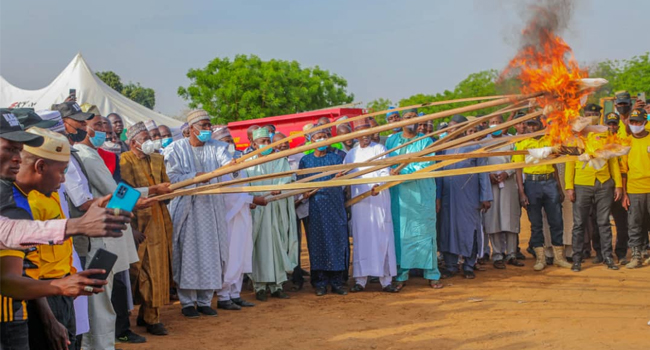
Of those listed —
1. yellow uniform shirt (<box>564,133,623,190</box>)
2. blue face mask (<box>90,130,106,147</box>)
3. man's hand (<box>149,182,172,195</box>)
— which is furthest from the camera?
yellow uniform shirt (<box>564,133,623,190</box>)

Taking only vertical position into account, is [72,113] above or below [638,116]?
above

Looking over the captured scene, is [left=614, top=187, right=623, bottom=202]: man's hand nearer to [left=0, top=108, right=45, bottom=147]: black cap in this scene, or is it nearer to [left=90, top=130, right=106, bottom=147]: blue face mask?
[left=90, top=130, right=106, bottom=147]: blue face mask

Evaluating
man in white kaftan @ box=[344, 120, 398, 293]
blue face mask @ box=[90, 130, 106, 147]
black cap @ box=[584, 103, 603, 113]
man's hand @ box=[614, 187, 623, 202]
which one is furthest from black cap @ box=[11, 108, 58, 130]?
man's hand @ box=[614, 187, 623, 202]

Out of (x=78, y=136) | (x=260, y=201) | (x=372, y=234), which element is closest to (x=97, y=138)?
(x=78, y=136)

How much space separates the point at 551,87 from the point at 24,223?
131 inches

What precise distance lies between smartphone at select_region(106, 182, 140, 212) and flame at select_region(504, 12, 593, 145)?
274cm

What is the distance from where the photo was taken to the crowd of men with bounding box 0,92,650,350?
3340 mm

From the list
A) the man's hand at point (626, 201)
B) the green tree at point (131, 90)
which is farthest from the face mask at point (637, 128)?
the green tree at point (131, 90)

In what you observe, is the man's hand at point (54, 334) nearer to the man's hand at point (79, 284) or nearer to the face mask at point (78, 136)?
the man's hand at point (79, 284)

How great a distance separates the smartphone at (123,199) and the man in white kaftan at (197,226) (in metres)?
4.12

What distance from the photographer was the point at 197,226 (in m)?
7.54

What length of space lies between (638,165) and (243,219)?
19.1 feet

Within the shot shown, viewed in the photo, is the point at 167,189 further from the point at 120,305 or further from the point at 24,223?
the point at 24,223

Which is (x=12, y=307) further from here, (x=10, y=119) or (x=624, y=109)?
(x=624, y=109)
